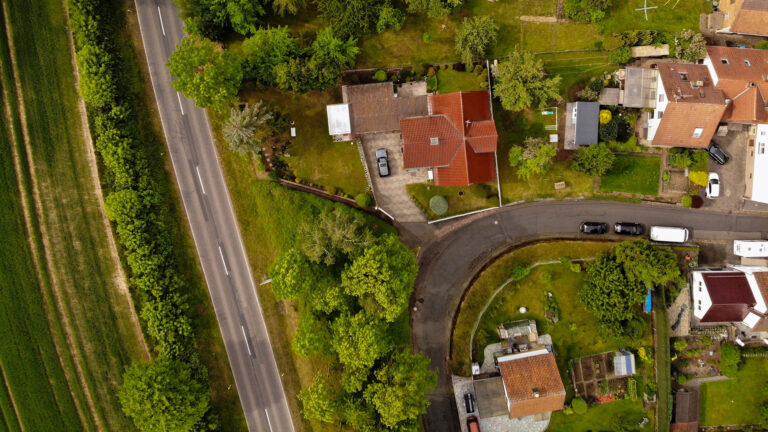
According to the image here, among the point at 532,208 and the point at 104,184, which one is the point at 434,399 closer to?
the point at 532,208

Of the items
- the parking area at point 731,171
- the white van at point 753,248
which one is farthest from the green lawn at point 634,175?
the white van at point 753,248

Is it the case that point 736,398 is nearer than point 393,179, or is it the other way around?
point 393,179

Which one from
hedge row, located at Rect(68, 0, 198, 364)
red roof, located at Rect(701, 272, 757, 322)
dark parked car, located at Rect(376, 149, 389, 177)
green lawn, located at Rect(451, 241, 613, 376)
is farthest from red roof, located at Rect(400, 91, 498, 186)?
hedge row, located at Rect(68, 0, 198, 364)

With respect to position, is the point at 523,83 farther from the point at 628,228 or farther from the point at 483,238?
the point at 628,228

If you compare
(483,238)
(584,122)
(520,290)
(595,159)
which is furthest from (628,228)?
(483,238)

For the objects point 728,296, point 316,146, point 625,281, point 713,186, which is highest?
point 316,146

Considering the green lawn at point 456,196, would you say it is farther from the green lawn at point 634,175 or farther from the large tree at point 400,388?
the large tree at point 400,388

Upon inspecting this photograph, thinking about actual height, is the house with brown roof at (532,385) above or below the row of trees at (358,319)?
below
